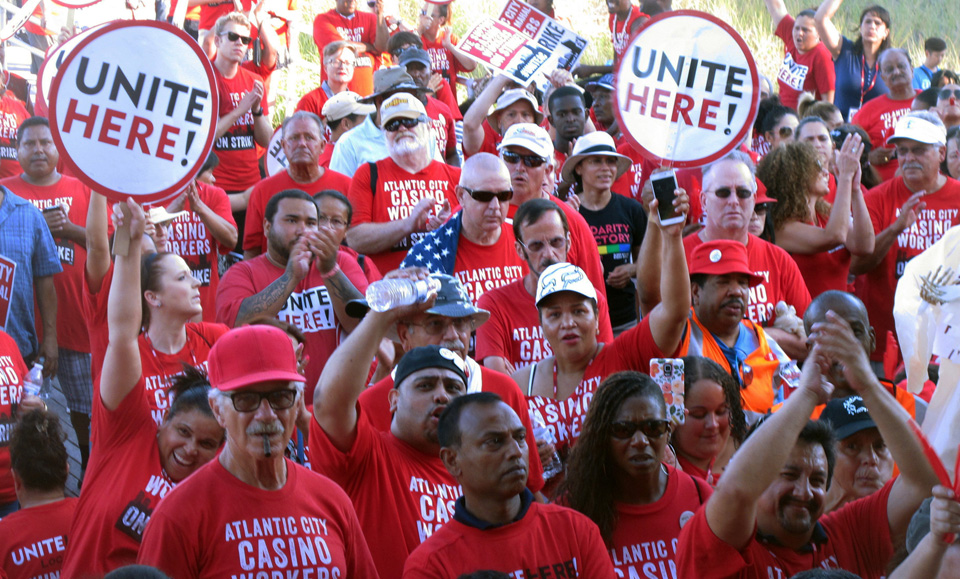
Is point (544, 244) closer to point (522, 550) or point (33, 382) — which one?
point (522, 550)

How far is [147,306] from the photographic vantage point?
5160 millimetres

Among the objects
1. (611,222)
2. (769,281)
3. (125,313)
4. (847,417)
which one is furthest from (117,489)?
(611,222)

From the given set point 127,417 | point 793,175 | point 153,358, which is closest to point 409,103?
point 793,175

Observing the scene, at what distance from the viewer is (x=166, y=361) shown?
16.5 ft

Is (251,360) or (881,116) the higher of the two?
(881,116)

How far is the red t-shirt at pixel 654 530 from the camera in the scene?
3.86 meters

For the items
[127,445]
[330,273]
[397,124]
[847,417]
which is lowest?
[847,417]

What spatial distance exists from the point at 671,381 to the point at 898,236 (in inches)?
142

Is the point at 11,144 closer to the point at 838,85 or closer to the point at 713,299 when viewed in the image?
the point at 713,299

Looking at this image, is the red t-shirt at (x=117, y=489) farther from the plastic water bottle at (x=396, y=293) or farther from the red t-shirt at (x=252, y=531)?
the plastic water bottle at (x=396, y=293)

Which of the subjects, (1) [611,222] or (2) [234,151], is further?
(2) [234,151]

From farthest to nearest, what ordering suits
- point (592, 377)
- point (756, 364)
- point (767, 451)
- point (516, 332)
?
1. point (516, 332)
2. point (756, 364)
3. point (592, 377)
4. point (767, 451)

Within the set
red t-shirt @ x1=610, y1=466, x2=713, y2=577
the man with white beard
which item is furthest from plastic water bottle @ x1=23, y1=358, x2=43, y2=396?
red t-shirt @ x1=610, y1=466, x2=713, y2=577

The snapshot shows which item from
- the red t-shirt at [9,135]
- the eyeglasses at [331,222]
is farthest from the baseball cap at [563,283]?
the red t-shirt at [9,135]
